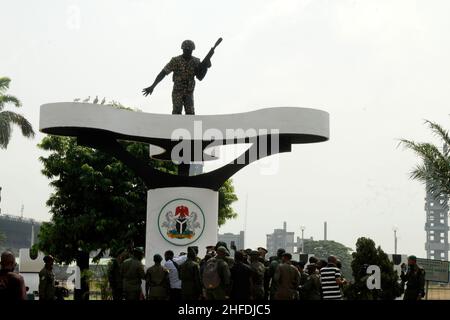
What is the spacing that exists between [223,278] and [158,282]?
1756mm

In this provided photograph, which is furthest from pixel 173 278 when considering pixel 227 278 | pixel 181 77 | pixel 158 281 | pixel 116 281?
pixel 181 77

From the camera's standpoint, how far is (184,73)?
→ 70.7 ft

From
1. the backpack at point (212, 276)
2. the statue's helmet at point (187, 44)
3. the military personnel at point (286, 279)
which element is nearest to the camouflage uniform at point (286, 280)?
the military personnel at point (286, 279)

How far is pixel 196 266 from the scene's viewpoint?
44.4 ft

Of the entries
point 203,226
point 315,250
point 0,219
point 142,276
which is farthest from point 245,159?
point 0,219

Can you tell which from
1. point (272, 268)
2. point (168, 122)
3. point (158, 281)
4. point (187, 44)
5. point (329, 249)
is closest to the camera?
point (158, 281)

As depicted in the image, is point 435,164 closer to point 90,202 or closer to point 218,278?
point 218,278

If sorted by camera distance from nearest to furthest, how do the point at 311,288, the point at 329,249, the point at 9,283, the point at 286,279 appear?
the point at 9,283 → the point at 286,279 → the point at 311,288 → the point at 329,249

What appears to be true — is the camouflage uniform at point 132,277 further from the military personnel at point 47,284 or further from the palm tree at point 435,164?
the palm tree at point 435,164

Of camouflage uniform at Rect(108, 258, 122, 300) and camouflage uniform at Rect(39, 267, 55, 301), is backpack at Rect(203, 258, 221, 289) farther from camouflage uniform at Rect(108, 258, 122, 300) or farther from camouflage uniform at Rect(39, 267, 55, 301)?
camouflage uniform at Rect(39, 267, 55, 301)

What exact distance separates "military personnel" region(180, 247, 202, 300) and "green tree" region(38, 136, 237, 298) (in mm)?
19100

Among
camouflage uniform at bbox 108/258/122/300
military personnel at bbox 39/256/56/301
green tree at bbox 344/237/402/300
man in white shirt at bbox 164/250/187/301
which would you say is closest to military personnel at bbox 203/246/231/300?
man in white shirt at bbox 164/250/187/301

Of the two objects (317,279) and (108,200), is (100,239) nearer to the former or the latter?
(108,200)

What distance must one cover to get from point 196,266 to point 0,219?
A: 126 metres
